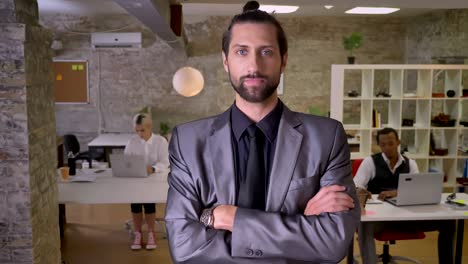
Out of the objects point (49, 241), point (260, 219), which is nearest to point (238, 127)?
point (260, 219)

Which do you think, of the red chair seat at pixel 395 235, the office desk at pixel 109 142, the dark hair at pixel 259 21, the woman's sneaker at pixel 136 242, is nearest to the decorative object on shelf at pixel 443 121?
the red chair seat at pixel 395 235

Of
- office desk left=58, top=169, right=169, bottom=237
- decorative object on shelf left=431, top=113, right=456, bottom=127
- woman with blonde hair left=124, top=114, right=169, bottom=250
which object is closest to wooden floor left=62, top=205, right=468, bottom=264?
woman with blonde hair left=124, top=114, right=169, bottom=250

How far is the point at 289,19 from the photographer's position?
10391mm

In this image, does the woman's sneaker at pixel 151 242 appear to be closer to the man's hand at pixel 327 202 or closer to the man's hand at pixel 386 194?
the man's hand at pixel 386 194

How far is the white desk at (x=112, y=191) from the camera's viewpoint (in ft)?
18.1

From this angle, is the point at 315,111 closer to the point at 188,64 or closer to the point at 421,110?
the point at 421,110

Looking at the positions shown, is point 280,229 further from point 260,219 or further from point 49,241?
point 49,241

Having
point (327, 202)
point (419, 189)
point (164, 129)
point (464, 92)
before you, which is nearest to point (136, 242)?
point (419, 189)

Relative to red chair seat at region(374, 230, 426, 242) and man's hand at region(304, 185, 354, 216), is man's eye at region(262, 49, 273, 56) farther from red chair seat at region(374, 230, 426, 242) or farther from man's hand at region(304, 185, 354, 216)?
red chair seat at region(374, 230, 426, 242)

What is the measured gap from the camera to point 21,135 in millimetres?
3252

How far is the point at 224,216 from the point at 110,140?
A: 826cm

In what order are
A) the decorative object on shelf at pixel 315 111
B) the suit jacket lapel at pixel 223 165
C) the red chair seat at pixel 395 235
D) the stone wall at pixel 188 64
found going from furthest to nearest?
the stone wall at pixel 188 64, the decorative object on shelf at pixel 315 111, the red chair seat at pixel 395 235, the suit jacket lapel at pixel 223 165

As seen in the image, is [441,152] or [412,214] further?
[441,152]

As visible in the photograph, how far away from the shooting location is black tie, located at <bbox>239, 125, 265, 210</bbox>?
1693 millimetres
